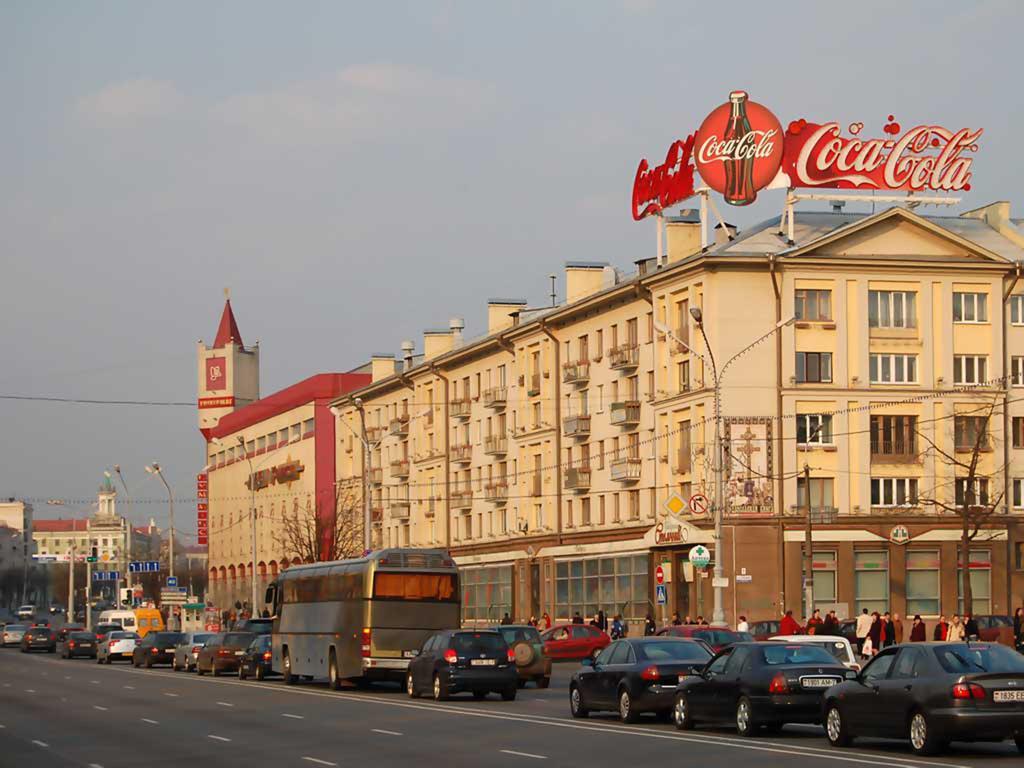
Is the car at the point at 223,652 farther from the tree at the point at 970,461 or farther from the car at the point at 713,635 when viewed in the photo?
the tree at the point at 970,461

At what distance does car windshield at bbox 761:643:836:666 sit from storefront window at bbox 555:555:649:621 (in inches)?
1807

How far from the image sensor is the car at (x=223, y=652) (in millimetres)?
54438

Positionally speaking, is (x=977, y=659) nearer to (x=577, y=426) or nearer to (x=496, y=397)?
(x=577, y=426)

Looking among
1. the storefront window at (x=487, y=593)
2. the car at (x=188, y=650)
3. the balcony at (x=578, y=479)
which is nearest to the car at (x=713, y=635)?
the car at (x=188, y=650)

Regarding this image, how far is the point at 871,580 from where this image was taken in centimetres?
6644

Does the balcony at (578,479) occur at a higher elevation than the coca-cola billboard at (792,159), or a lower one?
lower

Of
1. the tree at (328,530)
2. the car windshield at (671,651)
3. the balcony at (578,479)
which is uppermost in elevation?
the balcony at (578,479)

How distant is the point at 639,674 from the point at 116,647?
154ft

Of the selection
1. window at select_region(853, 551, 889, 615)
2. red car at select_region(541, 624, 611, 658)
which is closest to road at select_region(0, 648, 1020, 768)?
red car at select_region(541, 624, 611, 658)

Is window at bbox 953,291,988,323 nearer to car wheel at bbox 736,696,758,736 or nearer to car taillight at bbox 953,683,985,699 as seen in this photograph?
car wheel at bbox 736,696,758,736

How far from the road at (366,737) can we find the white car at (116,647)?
30.5m

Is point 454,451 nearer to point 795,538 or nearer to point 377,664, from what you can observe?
point 795,538

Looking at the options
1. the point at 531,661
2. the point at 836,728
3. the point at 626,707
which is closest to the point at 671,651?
the point at 626,707

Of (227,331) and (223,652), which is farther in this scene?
(227,331)
